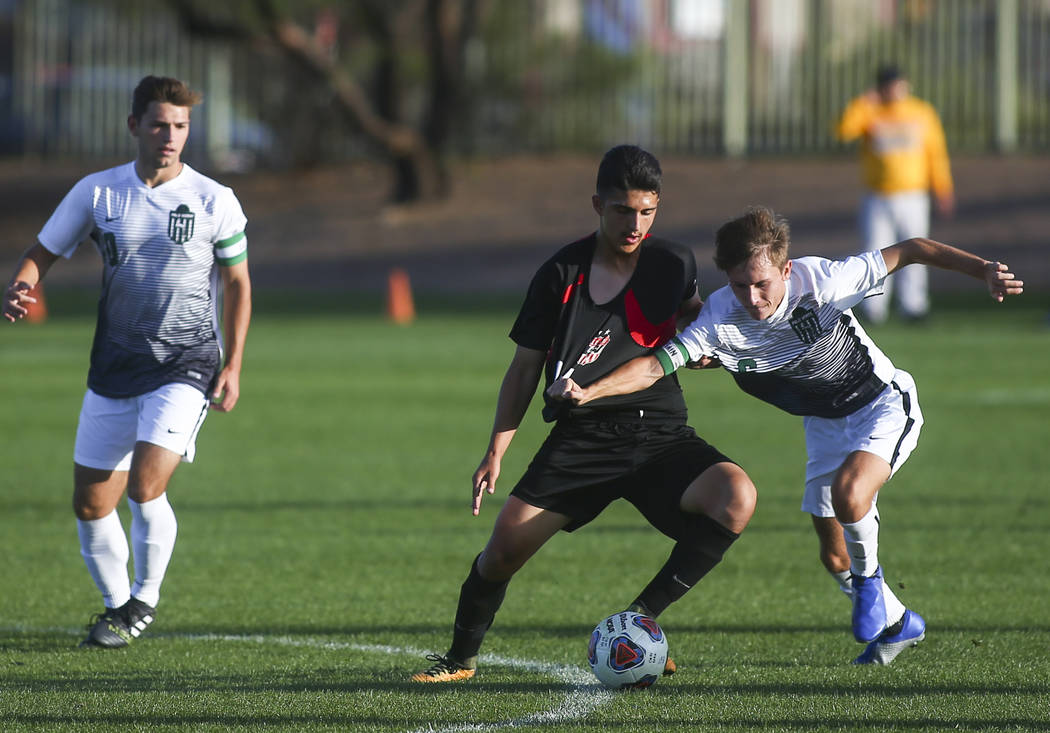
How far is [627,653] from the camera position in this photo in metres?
5.23

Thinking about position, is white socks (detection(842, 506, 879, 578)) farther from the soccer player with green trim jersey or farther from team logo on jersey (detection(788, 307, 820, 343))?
the soccer player with green trim jersey

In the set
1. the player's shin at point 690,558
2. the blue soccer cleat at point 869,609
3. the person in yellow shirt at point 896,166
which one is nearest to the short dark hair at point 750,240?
the player's shin at point 690,558

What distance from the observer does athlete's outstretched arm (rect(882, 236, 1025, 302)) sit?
17.6 ft

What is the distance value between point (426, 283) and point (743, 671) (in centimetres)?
2079

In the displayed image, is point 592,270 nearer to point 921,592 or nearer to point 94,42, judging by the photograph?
point 921,592

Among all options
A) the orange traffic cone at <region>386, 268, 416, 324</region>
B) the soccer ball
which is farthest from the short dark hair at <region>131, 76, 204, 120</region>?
the orange traffic cone at <region>386, 268, 416, 324</region>

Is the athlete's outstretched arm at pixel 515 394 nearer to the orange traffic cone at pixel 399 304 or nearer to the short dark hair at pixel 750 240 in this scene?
the short dark hair at pixel 750 240

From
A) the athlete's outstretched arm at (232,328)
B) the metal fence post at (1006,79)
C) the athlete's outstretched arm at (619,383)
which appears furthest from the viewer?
the metal fence post at (1006,79)

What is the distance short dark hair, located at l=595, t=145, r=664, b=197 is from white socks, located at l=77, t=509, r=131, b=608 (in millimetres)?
2568

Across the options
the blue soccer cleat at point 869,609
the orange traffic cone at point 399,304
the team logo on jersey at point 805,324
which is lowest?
the blue soccer cleat at point 869,609

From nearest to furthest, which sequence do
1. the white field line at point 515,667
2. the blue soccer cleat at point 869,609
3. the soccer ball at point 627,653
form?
the white field line at point 515,667 < the soccer ball at point 627,653 < the blue soccer cleat at point 869,609

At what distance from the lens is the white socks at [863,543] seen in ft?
18.3

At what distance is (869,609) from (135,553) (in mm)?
2929

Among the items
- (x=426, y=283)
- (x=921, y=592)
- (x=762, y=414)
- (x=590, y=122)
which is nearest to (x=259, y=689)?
(x=921, y=592)
